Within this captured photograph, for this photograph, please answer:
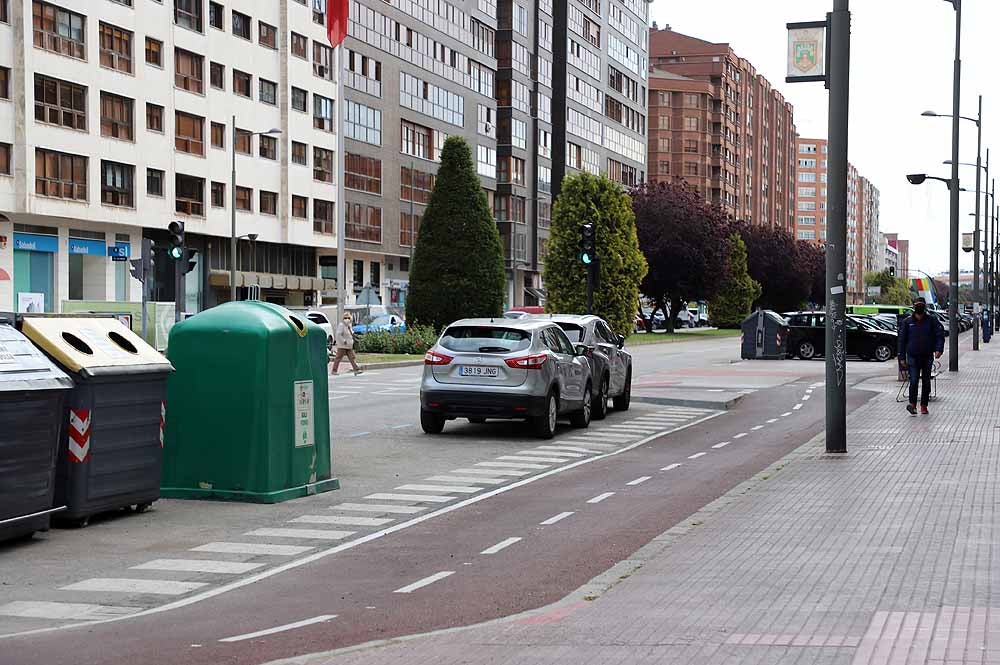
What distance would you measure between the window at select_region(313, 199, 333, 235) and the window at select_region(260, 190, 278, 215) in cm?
373

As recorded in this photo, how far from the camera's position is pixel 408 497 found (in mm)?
12555

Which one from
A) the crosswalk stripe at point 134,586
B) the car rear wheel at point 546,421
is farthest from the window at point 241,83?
the crosswalk stripe at point 134,586

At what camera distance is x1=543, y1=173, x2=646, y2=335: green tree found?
2731 inches

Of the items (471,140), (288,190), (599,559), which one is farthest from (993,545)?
(471,140)

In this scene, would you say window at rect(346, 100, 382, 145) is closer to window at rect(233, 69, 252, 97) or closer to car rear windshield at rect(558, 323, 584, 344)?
window at rect(233, 69, 252, 97)

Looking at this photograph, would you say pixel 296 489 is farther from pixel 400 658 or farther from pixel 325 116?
pixel 325 116

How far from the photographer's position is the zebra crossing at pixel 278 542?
783cm

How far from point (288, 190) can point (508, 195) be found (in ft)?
82.7

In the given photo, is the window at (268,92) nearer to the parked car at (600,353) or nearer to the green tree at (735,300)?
the parked car at (600,353)

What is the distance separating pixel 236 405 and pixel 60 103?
4049cm

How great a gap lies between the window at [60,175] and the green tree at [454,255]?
12.6m

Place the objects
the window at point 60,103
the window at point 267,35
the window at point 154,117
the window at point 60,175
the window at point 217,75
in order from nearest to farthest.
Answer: the window at point 60,103 < the window at point 60,175 < the window at point 154,117 < the window at point 217,75 < the window at point 267,35

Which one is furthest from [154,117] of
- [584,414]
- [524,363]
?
[524,363]

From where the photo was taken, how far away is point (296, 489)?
40.0ft
